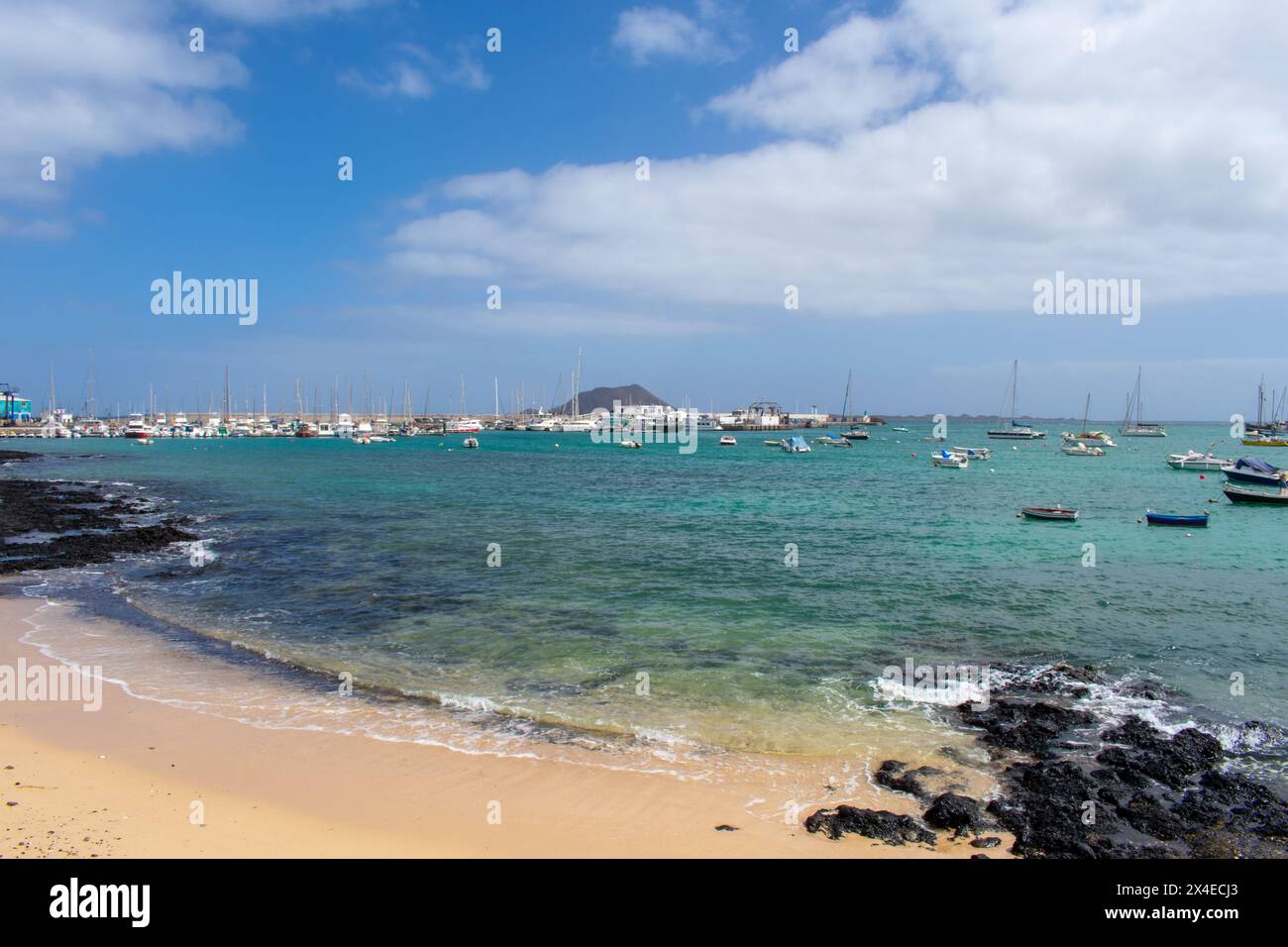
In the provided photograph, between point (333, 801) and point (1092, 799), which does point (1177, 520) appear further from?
point (333, 801)

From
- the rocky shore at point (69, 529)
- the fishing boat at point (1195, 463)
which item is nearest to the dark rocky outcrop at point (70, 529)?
the rocky shore at point (69, 529)

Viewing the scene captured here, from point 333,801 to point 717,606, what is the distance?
1197 cm

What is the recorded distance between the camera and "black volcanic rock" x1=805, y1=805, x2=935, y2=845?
26.1 feet

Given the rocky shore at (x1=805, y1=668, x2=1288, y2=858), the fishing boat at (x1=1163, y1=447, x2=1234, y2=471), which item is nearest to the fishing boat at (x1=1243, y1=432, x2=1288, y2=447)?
the fishing boat at (x1=1163, y1=447, x2=1234, y2=471)

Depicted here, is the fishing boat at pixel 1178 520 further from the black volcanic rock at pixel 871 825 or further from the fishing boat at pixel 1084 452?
the fishing boat at pixel 1084 452

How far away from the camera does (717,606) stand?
18953 millimetres

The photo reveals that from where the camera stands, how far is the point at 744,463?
83.2 m

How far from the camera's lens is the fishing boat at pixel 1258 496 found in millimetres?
42250

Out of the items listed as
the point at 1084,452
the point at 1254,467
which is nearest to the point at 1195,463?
the point at 1084,452

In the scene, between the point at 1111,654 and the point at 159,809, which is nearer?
the point at 159,809

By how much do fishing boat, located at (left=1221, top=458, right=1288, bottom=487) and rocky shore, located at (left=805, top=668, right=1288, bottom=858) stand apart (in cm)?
4681
